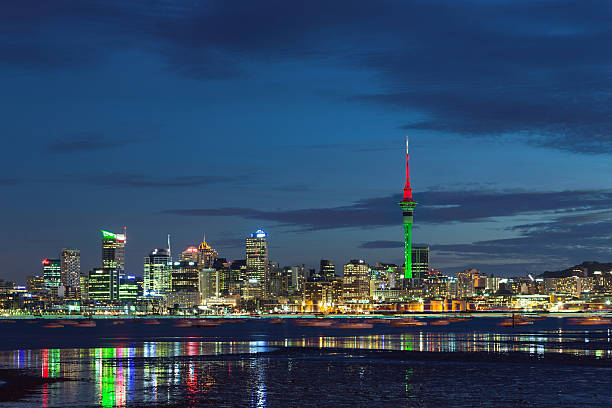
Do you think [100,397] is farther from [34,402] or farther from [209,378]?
[209,378]

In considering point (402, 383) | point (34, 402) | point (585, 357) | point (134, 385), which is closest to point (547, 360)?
point (585, 357)

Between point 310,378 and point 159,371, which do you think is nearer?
point 310,378

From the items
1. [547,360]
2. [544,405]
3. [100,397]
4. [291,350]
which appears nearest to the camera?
[544,405]

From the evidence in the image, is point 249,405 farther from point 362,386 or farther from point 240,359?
point 240,359

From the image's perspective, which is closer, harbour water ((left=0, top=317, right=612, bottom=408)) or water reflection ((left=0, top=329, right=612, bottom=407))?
harbour water ((left=0, top=317, right=612, bottom=408))

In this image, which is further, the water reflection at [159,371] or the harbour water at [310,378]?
the water reflection at [159,371]

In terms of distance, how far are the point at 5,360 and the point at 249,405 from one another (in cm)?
4887

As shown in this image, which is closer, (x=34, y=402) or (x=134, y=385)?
(x=34, y=402)

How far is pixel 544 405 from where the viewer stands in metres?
54.0

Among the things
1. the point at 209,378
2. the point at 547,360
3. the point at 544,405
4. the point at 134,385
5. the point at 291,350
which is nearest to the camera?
the point at 544,405

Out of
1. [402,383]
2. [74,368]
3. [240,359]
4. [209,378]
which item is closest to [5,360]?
[74,368]

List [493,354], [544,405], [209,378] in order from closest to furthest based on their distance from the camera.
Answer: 1. [544,405]
2. [209,378]
3. [493,354]

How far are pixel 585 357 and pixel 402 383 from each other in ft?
109

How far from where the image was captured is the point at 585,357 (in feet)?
302
